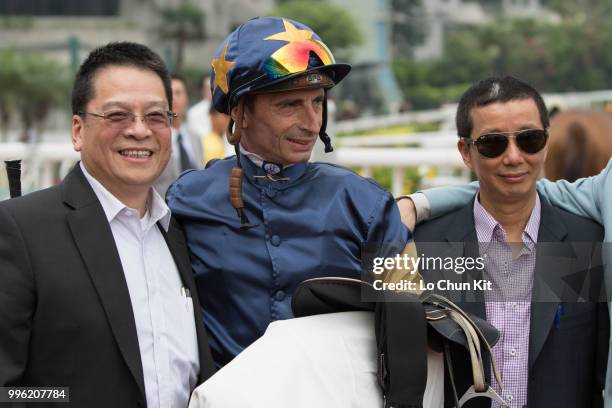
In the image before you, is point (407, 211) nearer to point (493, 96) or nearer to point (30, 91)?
point (493, 96)

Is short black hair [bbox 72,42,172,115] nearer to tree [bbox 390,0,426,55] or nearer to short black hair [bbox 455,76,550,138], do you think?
short black hair [bbox 455,76,550,138]

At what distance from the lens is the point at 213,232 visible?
109 inches

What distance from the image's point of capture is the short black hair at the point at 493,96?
308 cm

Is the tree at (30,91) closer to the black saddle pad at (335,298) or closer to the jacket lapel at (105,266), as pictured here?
the jacket lapel at (105,266)

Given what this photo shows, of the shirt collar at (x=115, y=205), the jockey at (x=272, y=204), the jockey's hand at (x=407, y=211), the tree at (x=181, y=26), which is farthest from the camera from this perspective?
the tree at (x=181, y=26)

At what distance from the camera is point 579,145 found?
4473mm

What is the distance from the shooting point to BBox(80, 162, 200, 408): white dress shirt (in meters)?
2.42

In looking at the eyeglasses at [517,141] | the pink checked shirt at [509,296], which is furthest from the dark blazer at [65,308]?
the eyeglasses at [517,141]

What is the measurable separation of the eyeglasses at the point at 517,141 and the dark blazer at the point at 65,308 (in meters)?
1.31

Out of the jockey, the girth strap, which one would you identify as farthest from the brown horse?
the girth strap

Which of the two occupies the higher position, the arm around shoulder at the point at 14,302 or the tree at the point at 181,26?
the tree at the point at 181,26

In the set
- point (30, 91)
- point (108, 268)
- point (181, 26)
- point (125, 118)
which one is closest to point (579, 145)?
point (125, 118)

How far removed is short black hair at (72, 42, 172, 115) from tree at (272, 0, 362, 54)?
4678 cm

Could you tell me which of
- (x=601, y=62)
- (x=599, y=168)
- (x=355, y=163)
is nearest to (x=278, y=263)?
(x=599, y=168)
